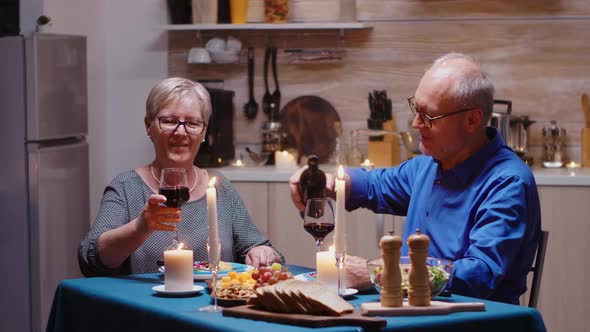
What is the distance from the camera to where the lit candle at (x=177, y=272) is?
258 cm

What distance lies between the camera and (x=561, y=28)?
519 centimetres

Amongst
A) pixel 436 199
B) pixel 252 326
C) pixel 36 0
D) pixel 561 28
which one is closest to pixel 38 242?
pixel 36 0

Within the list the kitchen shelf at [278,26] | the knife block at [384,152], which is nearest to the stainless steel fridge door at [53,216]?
the kitchen shelf at [278,26]

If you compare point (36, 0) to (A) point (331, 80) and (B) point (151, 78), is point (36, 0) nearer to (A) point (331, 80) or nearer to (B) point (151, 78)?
(B) point (151, 78)

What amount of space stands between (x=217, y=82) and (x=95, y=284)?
8.98 ft

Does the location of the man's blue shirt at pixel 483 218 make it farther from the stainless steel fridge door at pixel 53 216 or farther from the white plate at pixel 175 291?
the stainless steel fridge door at pixel 53 216

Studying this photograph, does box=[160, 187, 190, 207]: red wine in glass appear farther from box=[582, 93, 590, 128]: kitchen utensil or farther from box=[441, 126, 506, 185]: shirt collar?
box=[582, 93, 590, 128]: kitchen utensil

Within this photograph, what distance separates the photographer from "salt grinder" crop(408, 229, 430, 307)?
89.7 inches

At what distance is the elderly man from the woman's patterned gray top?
297mm

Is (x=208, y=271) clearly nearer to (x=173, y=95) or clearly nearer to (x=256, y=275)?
(x=256, y=275)

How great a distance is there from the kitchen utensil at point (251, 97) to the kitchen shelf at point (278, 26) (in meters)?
0.24

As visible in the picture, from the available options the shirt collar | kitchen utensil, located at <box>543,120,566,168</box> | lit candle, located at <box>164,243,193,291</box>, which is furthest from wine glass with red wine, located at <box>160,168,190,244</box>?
kitchen utensil, located at <box>543,120,566,168</box>

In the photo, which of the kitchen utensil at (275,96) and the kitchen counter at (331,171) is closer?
the kitchen counter at (331,171)

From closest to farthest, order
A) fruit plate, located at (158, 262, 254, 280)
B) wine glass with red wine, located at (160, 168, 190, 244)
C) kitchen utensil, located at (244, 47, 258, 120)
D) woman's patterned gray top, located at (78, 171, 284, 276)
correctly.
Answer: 1. wine glass with red wine, located at (160, 168, 190, 244)
2. fruit plate, located at (158, 262, 254, 280)
3. woman's patterned gray top, located at (78, 171, 284, 276)
4. kitchen utensil, located at (244, 47, 258, 120)
